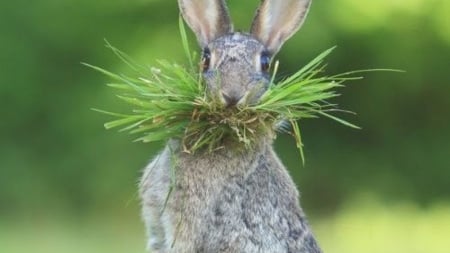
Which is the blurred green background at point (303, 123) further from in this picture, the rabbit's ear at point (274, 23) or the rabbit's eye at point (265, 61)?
the rabbit's eye at point (265, 61)

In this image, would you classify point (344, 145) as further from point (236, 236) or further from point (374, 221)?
point (236, 236)

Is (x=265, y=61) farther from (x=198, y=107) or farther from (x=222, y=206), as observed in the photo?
(x=222, y=206)

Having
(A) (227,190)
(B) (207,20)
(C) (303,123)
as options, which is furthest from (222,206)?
(C) (303,123)

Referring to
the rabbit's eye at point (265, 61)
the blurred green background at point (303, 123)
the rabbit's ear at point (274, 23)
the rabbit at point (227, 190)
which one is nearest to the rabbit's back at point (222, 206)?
the rabbit at point (227, 190)

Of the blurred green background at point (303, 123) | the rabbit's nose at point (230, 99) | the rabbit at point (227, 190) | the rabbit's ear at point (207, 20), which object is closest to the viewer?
the rabbit's nose at point (230, 99)

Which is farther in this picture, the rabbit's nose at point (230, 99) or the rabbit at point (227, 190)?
the rabbit at point (227, 190)

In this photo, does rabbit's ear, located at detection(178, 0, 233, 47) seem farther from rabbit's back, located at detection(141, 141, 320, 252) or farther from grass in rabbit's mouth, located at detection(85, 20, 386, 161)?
rabbit's back, located at detection(141, 141, 320, 252)

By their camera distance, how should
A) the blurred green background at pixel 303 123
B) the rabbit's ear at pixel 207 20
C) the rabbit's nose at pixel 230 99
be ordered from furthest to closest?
the blurred green background at pixel 303 123, the rabbit's ear at pixel 207 20, the rabbit's nose at pixel 230 99
